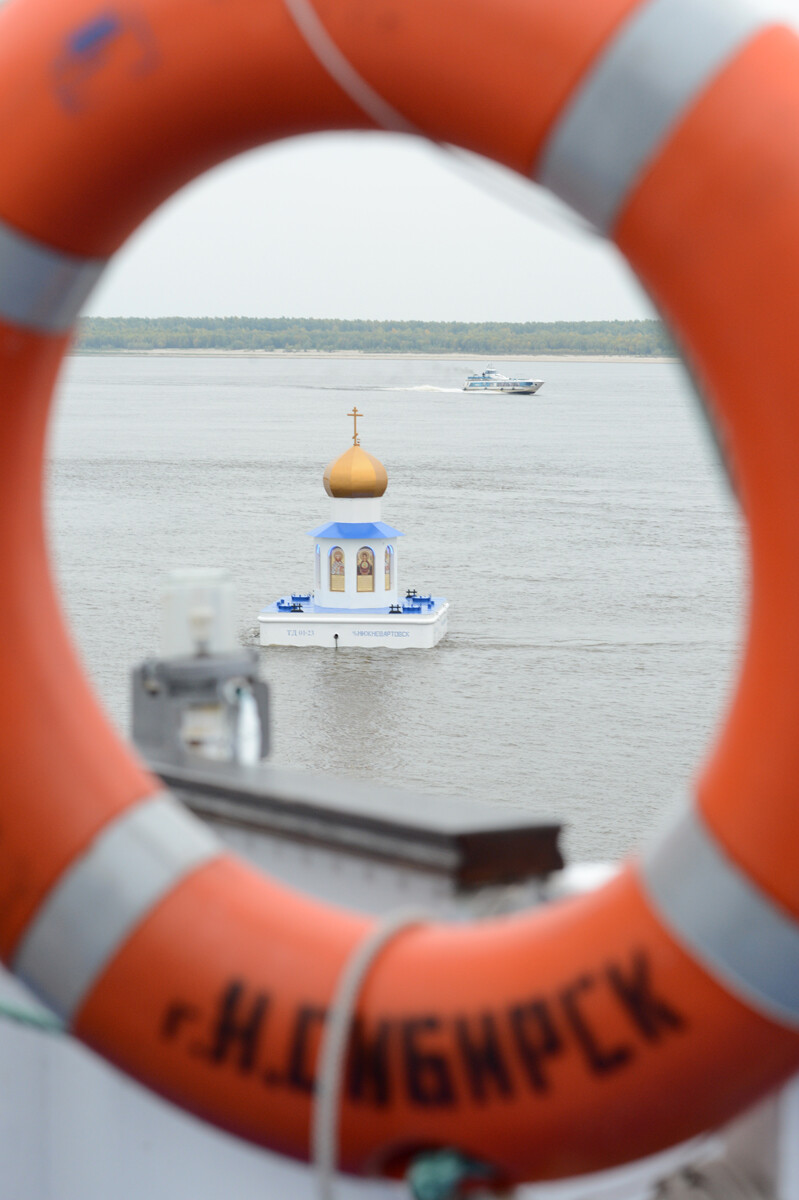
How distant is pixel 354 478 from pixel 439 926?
2924 centimetres

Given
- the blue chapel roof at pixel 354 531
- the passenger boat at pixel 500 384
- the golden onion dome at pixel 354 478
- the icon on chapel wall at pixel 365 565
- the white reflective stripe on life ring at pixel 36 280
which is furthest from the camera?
the passenger boat at pixel 500 384

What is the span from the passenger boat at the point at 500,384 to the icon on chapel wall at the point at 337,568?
12879cm

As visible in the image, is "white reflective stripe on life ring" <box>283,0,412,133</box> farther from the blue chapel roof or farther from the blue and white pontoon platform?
the blue and white pontoon platform

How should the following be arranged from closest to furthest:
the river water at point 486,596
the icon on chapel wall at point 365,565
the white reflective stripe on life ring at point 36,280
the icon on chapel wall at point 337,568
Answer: the white reflective stripe on life ring at point 36,280 < the river water at point 486,596 < the icon on chapel wall at point 365,565 < the icon on chapel wall at point 337,568

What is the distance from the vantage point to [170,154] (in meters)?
2.63

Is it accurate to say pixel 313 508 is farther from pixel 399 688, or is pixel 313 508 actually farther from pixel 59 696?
pixel 59 696

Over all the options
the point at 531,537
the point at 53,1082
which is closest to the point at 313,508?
the point at 531,537

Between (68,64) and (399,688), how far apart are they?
30.4 m

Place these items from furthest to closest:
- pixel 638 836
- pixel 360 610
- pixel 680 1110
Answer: pixel 360 610, pixel 638 836, pixel 680 1110

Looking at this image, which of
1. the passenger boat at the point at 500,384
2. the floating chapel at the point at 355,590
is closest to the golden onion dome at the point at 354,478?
the floating chapel at the point at 355,590

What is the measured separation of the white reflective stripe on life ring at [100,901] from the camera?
2529 mm

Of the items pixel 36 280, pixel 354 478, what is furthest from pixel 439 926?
pixel 354 478

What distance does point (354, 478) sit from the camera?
3161 cm

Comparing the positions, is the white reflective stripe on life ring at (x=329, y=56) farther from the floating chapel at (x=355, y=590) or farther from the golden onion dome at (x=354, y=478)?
the golden onion dome at (x=354, y=478)
